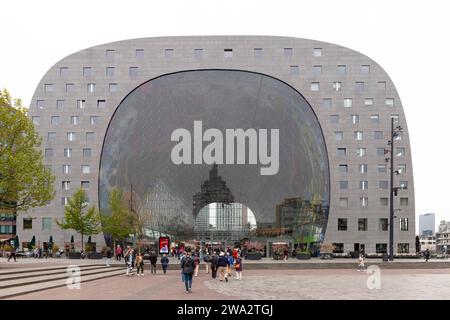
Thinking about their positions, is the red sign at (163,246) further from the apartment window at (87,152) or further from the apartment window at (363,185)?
the apartment window at (363,185)

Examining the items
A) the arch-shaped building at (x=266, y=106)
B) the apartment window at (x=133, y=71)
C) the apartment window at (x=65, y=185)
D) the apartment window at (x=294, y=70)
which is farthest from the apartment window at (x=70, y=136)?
the apartment window at (x=294, y=70)

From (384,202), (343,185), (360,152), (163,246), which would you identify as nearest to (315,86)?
(360,152)

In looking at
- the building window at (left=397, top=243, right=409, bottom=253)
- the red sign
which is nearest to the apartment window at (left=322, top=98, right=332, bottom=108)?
the building window at (left=397, top=243, right=409, bottom=253)

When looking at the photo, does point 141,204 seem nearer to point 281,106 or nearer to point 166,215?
point 166,215

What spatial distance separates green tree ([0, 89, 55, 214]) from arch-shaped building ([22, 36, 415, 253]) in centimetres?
4714

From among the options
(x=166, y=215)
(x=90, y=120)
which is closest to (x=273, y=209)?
(x=166, y=215)

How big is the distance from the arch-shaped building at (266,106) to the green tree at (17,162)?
→ 47136 mm

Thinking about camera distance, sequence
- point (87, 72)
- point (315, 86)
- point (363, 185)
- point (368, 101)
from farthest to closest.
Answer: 1. point (87, 72)
2. point (368, 101)
3. point (315, 86)
4. point (363, 185)

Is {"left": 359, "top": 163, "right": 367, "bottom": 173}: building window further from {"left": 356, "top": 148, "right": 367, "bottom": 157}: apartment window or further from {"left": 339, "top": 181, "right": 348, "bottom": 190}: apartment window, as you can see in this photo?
{"left": 339, "top": 181, "right": 348, "bottom": 190}: apartment window

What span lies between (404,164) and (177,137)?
131 ft

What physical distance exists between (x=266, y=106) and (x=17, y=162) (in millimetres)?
59488

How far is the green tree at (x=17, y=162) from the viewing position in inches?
1346

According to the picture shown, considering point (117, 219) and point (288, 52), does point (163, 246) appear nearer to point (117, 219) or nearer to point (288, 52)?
point (117, 219)

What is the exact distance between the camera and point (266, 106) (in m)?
88.8
